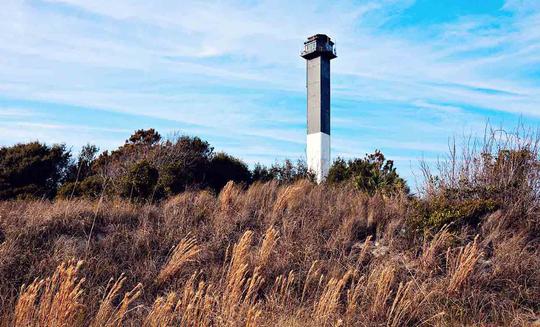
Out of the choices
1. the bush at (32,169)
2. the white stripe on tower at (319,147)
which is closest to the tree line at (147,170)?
the bush at (32,169)

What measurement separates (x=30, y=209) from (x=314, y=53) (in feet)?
90.0

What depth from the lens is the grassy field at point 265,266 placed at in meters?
3.84

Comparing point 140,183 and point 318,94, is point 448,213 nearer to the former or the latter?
point 140,183

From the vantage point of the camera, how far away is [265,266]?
5176 mm

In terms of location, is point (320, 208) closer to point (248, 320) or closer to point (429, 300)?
point (429, 300)

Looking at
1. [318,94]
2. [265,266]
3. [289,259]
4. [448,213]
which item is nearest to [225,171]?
[448,213]

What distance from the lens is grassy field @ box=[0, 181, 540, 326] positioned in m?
3.84

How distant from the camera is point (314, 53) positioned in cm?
3166

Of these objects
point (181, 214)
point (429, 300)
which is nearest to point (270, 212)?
point (181, 214)

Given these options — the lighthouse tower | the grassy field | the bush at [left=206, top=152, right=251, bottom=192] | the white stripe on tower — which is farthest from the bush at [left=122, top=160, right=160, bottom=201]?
the white stripe on tower

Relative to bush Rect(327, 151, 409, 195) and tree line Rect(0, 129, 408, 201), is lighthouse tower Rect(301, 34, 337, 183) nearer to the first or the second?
bush Rect(327, 151, 409, 195)

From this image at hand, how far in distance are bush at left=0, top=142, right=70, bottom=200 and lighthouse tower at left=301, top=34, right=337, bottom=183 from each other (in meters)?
16.6

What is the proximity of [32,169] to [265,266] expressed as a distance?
12.6m

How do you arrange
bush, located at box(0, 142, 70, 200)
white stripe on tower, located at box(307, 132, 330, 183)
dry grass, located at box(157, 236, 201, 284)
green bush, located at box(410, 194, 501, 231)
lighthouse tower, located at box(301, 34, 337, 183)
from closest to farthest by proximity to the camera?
dry grass, located at box(157, 236, 201, 284) < green bush, located at box(410, 194, 501, 231) < bush, located at box(0, 142, 70, 200) < white stripe on tower, located at box(307, 132, 330, 183) < lighthouse tower, located at box(301, 34, 337, 183)
